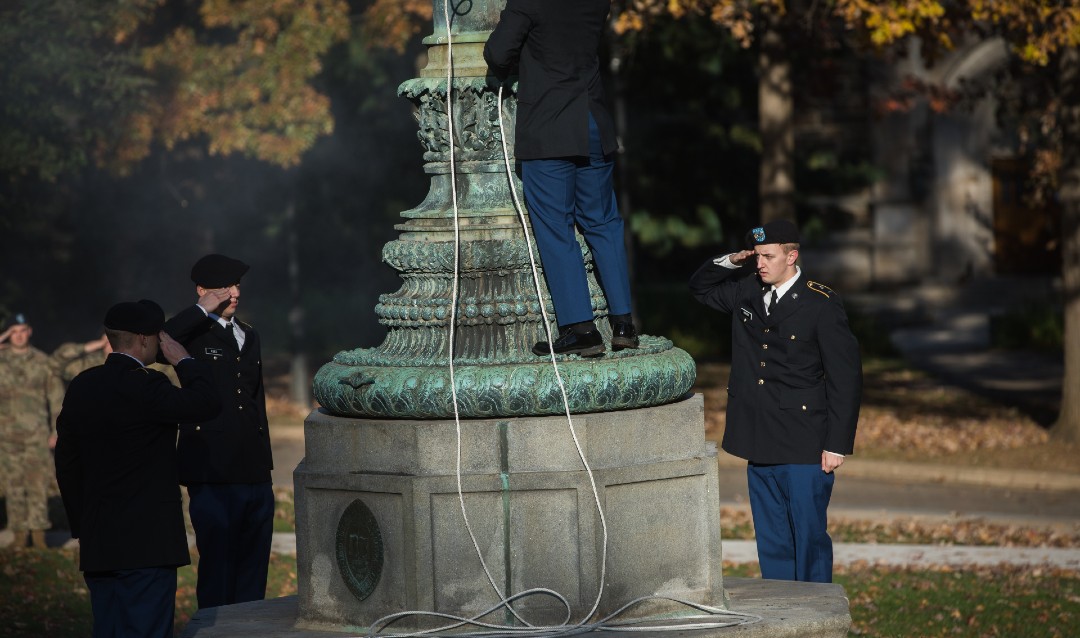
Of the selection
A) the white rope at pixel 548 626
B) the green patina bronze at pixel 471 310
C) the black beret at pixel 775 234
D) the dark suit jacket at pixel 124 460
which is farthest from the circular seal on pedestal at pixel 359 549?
the black beret at pixel 775 234

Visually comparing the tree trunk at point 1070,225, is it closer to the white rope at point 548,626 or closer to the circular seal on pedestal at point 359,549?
the white rope at point 548,626

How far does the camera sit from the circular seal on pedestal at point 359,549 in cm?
554

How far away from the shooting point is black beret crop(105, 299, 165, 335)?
6148mm

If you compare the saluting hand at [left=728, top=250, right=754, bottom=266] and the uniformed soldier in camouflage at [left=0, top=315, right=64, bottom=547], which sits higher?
the saluting hand at [left=728, top=250, right=754, bottom=266]

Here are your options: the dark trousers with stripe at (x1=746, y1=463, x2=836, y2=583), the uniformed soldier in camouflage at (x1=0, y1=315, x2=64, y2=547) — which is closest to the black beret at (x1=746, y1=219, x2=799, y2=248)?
the dark trousers with stripe at (x1=746, y1=463, x2=836, y2=583)

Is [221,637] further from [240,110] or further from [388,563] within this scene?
[240,110]

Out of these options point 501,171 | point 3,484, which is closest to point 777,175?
point 3,484

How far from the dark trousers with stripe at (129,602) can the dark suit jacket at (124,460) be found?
67 millimetres

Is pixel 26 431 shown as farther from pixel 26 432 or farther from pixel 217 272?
pixel 217 272

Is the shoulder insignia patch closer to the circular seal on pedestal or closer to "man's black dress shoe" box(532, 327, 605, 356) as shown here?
"man's black dress shoe" box(532, 327, 605, 356)

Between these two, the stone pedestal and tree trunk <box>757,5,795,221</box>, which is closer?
the stone pedestal

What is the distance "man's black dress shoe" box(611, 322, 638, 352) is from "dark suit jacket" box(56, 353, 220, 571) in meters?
1.49

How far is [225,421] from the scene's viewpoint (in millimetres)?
7812

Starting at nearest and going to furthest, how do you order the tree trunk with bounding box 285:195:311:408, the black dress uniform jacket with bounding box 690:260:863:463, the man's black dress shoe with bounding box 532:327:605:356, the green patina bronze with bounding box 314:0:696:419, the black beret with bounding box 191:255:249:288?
1. the green patina bronze with bounding box 314:0:696:419
2. the man's black dress shoe with bounding box 532:327:605:356
3. the black dress uniform jacket with bounding box 690:260:863:463
4. the black beret with bounding box 191:255:249:288
5. the tree trunk with bounding box 285:195:311:408
